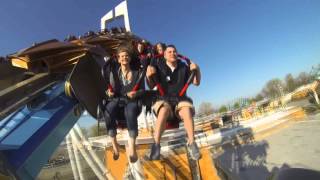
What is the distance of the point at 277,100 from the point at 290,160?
1652cm

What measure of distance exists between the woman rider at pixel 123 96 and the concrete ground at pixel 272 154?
7.01 m

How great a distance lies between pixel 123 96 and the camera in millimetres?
3111

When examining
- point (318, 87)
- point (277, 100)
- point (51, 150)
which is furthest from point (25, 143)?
point (277, 100)

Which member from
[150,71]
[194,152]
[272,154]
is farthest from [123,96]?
[272,154]

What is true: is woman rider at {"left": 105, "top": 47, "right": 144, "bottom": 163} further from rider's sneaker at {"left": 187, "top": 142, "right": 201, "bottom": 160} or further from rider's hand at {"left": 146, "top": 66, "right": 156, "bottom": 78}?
→ rider's sneaker at {"left": 187, "top": 142, "right": 201, "bottom": 160}

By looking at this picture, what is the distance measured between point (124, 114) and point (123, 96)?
0.24 meters

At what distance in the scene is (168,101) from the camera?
3053 mm

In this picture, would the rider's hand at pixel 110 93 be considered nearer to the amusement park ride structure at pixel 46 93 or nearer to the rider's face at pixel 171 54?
the amusement park ride structure at pixel 46 93

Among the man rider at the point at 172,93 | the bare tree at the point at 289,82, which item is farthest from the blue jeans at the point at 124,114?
the bare tree at the point at 289,82

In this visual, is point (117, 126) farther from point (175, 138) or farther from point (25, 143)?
point (175, 138)

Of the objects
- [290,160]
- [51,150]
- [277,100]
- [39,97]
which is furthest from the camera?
[277,100]

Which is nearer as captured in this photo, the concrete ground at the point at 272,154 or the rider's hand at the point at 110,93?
the rider's hand at the point at 110,93

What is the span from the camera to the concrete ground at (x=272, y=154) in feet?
31.5

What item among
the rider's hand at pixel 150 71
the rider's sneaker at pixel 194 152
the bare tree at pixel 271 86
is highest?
the bare tree at pixel 271 86
